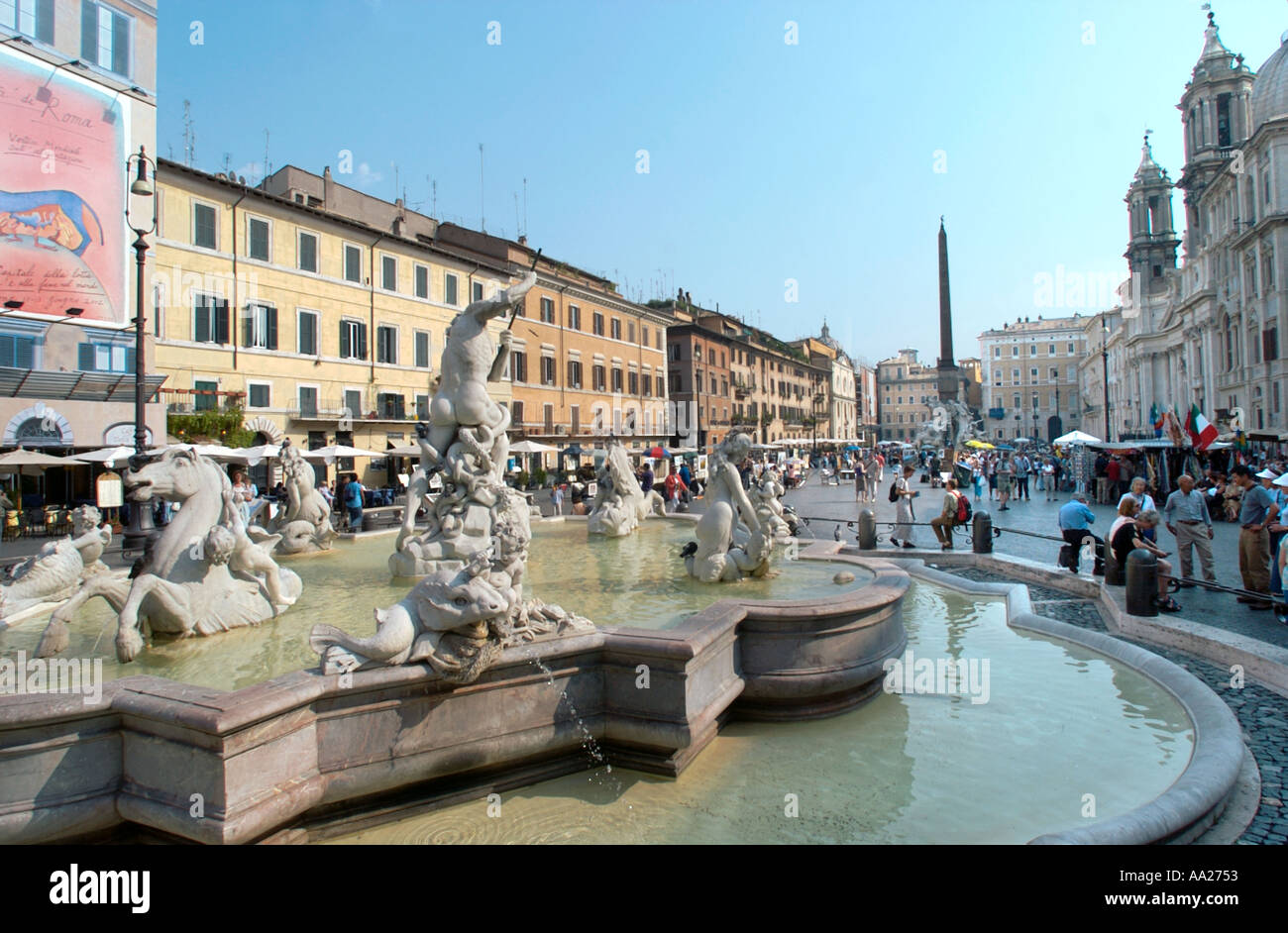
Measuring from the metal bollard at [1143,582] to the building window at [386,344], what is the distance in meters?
29.2

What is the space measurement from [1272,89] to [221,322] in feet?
178

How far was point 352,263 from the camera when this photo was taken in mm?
30141

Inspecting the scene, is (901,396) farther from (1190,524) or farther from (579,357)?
(1190,524)

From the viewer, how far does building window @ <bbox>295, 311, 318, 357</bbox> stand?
1101 inches

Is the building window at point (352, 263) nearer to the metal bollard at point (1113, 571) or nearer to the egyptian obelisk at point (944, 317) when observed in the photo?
the metal bollard at point (1113, 571)

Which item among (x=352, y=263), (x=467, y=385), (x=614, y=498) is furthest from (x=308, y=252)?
(x=467, y=385)

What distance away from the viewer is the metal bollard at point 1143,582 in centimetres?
710

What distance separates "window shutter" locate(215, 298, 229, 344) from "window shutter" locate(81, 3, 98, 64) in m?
7.49

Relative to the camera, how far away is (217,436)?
76.2 feet
